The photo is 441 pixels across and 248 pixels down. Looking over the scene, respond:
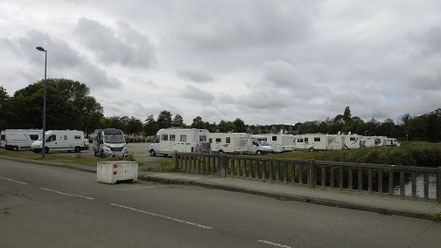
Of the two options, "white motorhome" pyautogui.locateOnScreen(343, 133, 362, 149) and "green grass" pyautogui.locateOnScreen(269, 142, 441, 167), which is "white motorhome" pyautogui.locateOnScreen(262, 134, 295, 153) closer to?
"green grass" pyautogui.locateOnScreen(269, 142, 441, 167)

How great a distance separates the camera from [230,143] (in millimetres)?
33219

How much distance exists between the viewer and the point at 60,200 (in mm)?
9031

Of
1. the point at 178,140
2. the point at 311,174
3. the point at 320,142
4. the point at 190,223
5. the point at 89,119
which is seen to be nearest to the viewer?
the point at 190,223

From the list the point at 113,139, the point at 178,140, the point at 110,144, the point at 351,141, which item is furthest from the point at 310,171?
the point at 351,141

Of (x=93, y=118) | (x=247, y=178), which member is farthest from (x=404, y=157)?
(x=93, y=118)

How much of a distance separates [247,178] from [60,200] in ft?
22.5

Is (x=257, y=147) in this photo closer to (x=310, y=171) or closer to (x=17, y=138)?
(x=310, y=171)

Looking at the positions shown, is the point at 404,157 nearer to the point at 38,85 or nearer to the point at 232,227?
the point at 232,227

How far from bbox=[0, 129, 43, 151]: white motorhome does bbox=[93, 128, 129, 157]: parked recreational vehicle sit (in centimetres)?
1500

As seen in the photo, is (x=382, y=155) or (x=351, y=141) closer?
(x=382, y=155)

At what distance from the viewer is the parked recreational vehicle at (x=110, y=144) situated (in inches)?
1094

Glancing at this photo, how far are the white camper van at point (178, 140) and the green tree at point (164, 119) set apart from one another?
59.2m

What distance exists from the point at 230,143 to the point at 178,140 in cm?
617

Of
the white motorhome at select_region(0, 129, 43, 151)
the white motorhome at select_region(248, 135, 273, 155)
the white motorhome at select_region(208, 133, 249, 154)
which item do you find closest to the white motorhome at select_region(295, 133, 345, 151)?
the white motorhome at select_region(248, 135, 273, 155)
